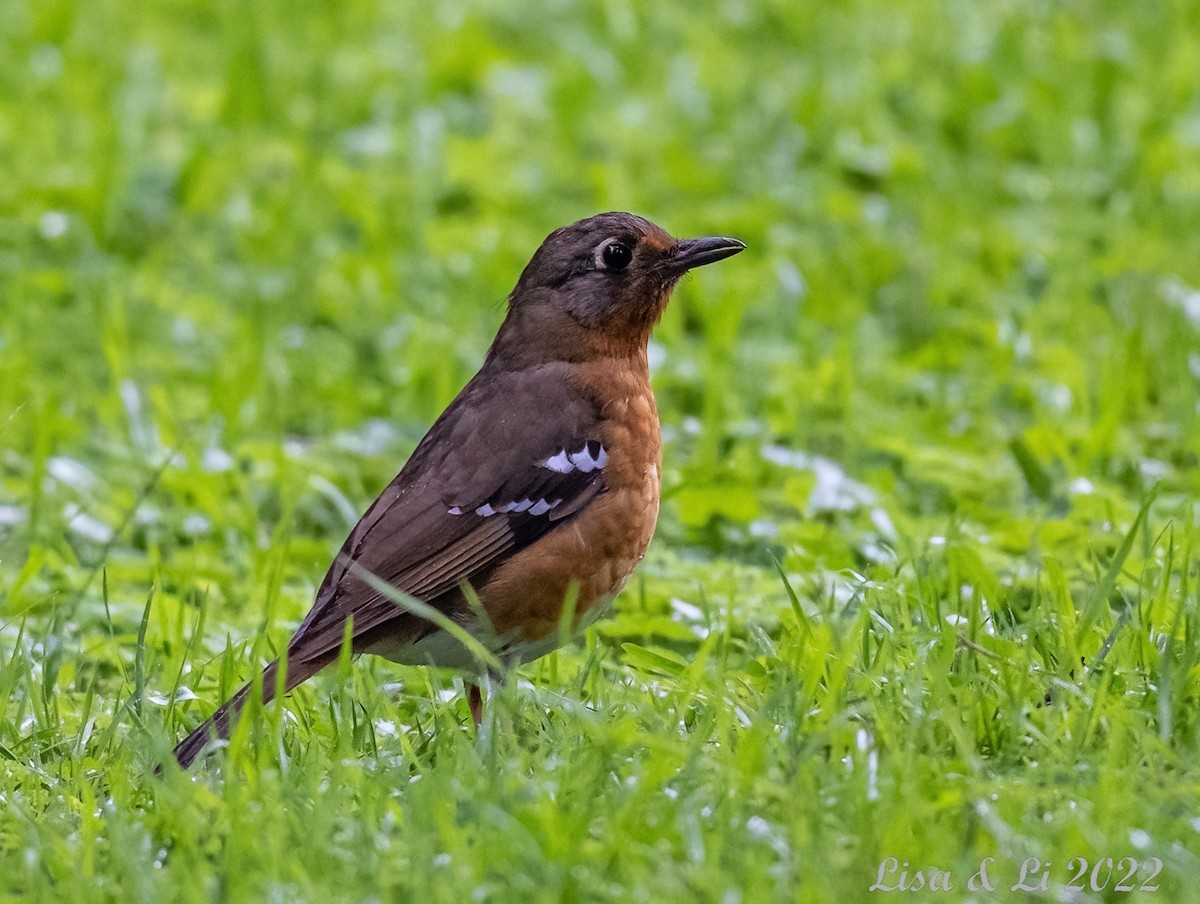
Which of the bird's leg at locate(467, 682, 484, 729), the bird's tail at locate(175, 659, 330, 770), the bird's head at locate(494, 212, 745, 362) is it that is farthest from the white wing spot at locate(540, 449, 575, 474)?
the bird's tail at locate(175, 659, 330, 770)

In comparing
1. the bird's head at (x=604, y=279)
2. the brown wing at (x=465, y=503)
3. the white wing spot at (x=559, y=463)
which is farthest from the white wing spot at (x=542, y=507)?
the bird's head at (x=604, y=279)

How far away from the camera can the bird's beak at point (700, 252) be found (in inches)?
217

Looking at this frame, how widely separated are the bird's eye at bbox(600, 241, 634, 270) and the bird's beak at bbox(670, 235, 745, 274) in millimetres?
138

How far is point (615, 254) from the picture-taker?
18.0 feet

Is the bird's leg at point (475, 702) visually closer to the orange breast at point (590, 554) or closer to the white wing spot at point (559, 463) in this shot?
the orange breast at point (590, 554)

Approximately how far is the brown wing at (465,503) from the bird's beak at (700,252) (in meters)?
0.53

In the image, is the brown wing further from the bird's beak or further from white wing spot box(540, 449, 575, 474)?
the bird's beak

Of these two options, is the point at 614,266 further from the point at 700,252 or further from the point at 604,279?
the point at 700,252

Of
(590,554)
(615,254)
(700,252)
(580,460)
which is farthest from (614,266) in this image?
(590,554)

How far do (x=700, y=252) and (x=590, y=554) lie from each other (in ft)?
3.69

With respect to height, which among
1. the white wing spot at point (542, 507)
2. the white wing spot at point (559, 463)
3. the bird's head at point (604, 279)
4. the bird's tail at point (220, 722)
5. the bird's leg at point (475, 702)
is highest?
the bird's head at point (604, 279)

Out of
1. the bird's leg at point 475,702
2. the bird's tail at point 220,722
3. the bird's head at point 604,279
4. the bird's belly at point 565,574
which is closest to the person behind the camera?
the bird's tail at point 220,722

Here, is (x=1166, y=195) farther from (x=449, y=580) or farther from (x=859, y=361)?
(x=449, y=580)

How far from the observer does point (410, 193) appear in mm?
9383
